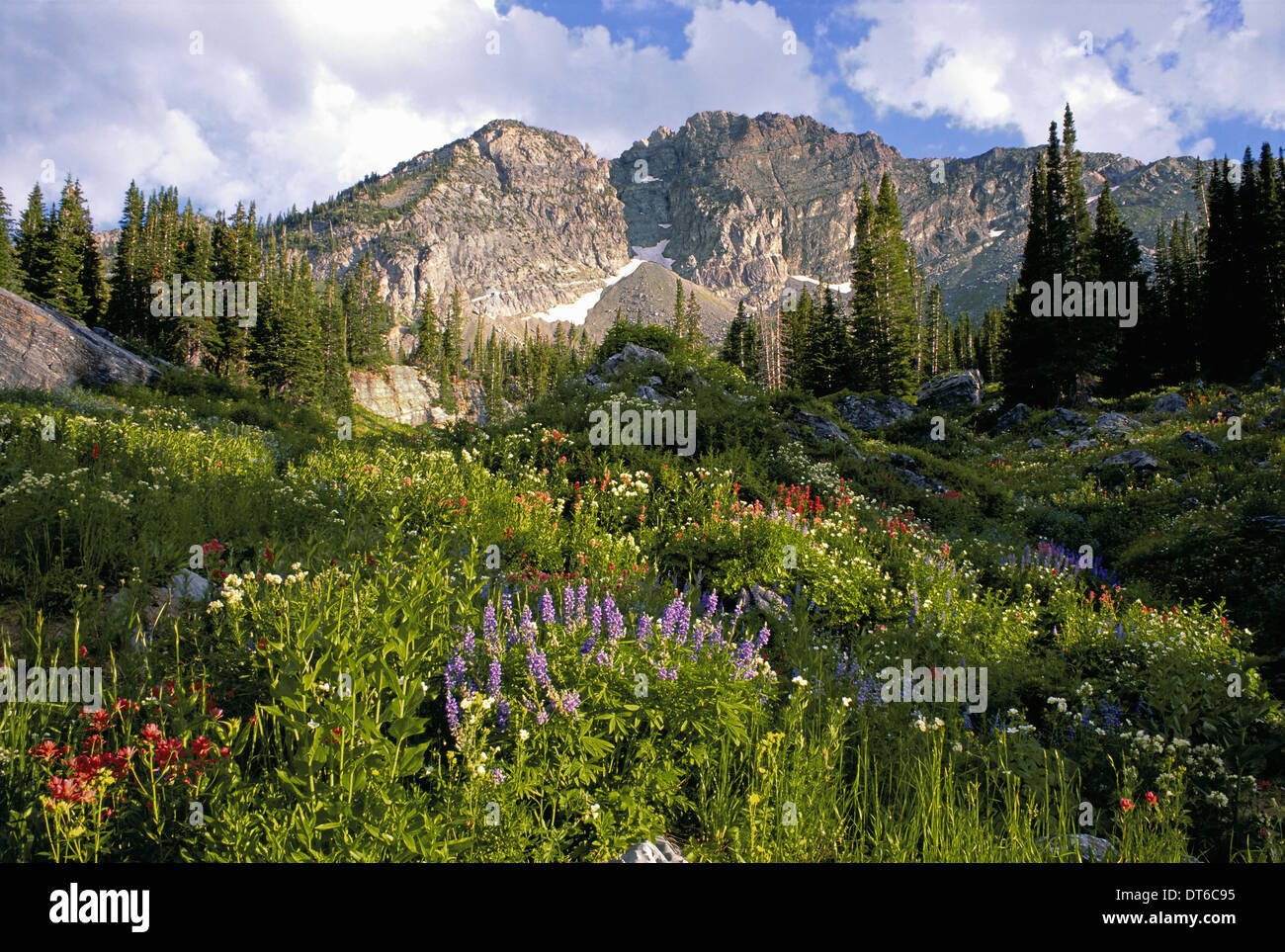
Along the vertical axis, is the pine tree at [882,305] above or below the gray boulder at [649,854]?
above

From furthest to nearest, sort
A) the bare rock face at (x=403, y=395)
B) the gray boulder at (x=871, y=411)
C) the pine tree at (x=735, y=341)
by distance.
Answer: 1. the bare rock face at (x=403, y=395)
2. the pine tree at (x=735, y=341)
3. the gray boulder at (x=871, y=411)

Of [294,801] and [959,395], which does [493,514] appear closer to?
[294,801]

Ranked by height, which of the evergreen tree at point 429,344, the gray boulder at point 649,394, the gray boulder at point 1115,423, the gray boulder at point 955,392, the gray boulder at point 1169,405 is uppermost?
the evergreen tree at point 429,344

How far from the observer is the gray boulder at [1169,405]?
25250 millimetres

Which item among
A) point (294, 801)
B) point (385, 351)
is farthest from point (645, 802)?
point (385, 351)

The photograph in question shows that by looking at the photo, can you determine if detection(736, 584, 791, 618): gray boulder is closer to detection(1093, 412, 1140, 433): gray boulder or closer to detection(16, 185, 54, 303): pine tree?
detection(1093, 412, 1140, 433): gray boulder

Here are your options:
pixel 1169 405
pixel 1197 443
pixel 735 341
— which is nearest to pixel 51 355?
pixel 1197 443

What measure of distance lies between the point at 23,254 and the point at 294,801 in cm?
8704

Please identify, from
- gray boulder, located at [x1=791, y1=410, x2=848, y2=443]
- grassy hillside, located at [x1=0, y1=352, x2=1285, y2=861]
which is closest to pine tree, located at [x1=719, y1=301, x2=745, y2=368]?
gray boulder, located at [x1=791, y1=410, x2=848, y2=443]

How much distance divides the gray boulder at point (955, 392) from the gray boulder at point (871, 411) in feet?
Answer: 36.4

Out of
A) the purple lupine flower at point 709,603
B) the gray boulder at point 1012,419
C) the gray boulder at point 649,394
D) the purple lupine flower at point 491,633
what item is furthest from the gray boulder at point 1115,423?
the purple lupine flower at point 491,633

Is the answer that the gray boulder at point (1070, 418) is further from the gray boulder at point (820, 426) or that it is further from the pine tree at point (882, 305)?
the gray boulder at point (820, 426)

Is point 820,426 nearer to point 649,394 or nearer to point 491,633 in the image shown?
point 649,394

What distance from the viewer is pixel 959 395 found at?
4181 cm
